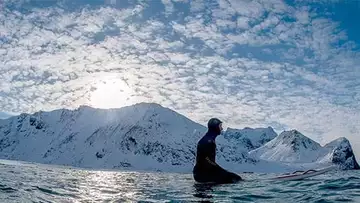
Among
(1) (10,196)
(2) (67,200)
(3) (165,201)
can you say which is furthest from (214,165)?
(1) (10,196)

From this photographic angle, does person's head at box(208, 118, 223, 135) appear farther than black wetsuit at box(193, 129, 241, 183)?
Yes

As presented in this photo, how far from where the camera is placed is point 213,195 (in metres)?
14.3

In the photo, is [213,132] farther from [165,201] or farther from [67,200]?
[67,200]

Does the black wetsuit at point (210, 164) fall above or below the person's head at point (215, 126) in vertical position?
below

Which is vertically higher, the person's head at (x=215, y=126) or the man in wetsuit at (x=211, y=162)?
the person's head at (x=215, y=126)

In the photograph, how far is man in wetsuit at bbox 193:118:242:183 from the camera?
62.1 ft

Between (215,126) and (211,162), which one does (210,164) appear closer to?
(211,162)

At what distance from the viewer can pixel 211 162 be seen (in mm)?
18828

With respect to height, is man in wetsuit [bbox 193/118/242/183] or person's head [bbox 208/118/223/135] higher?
person's head [bbox 208/118/223/135]

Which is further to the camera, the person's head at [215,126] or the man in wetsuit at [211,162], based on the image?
the person's head at [215,126]

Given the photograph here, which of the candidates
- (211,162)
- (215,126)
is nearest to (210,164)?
(211,162)

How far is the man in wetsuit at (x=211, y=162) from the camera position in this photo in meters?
18.9

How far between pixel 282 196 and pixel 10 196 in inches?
366

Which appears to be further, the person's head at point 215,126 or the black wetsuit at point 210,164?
the person's head at point 215,126
